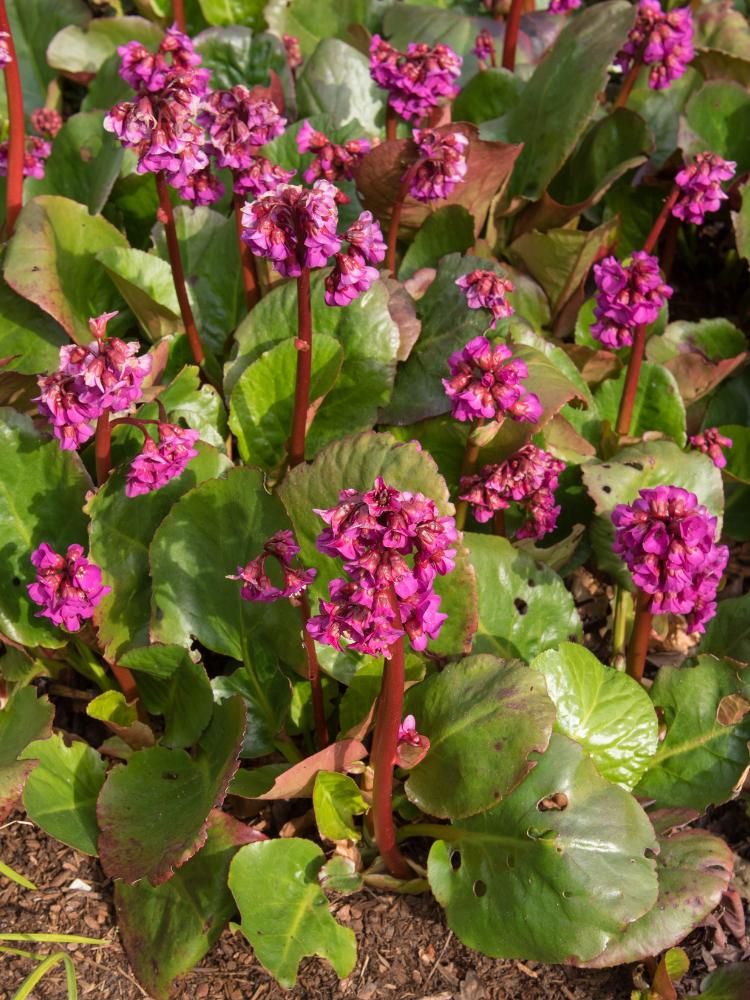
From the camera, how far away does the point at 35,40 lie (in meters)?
3.53

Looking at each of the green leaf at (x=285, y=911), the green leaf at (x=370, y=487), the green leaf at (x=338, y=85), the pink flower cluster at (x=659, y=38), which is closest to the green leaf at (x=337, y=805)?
the green leaf at (x=285, y=911)

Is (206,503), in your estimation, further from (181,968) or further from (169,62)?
(169,62)

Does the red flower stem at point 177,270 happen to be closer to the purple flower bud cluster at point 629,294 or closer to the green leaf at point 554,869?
the purple flower bud cluster at point 629,294

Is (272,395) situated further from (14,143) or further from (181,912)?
(181,912)

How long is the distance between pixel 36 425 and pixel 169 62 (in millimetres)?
899

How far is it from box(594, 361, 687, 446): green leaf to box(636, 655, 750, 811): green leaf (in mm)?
702

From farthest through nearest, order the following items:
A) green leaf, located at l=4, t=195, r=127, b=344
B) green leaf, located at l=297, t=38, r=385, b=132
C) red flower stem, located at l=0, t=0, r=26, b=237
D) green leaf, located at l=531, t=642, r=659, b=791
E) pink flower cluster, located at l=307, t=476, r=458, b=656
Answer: green leaf, located at l=297, t=38, r=385, b=132 < red flower stem, located at l=0, t=0, r=26, b=237 < green leaf, located at l=4, t=195, r=127, b=344 < green leaf, located at l=531, t=642, r=659, b=791 < pink flower cluster, located at l=307, t=476, r=458, b=656

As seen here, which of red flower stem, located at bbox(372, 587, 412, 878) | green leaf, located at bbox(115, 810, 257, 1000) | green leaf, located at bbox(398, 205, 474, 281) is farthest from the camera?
green leaf, located at bbox(398, 205, 474, 281)

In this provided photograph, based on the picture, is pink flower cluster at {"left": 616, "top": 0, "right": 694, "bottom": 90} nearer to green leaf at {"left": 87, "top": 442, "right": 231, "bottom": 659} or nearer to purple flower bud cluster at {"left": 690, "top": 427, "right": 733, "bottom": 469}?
purple flower bud cluster at {"left": 690, "top": 427, "right": 733, "bottom": 469}

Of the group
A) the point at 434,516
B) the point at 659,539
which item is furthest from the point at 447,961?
the point at 434,516

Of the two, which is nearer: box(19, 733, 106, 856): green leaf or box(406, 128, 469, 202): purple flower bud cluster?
box(19, 733, 106, 856): green leaf

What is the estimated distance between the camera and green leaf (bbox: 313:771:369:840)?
2.01m

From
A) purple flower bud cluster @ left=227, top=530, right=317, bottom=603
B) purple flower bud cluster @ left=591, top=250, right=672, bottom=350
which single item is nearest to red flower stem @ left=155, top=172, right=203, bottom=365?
purple flower bud cluster @ left=227, top=530, right=317, bottom=603

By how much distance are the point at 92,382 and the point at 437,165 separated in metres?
0.98
